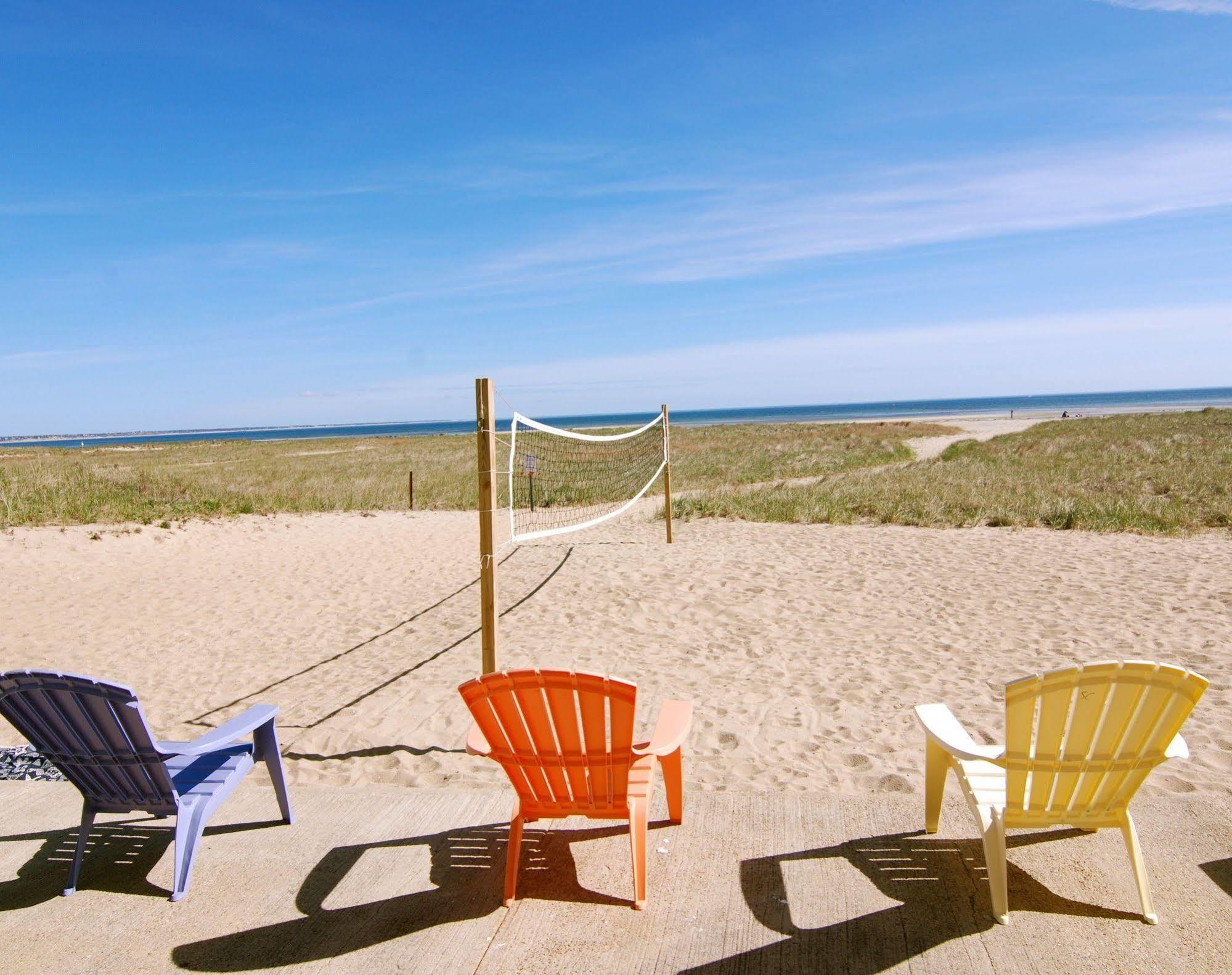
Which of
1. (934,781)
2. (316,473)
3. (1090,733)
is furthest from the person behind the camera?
(316,473)

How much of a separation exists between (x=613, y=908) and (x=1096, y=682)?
1.80 metres

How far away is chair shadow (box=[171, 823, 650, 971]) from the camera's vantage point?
9.20 feet

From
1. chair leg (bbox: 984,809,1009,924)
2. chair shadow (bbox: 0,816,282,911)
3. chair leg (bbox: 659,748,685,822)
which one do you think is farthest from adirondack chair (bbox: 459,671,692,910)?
chair shadow (bbox: 0,816,282,911)

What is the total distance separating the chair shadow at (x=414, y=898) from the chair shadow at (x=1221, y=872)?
2.08m

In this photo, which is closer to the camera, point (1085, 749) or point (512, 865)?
point (1085, 749)

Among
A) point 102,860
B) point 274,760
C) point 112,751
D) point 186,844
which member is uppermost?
point 112,751

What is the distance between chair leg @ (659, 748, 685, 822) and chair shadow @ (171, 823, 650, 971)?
0.24 m

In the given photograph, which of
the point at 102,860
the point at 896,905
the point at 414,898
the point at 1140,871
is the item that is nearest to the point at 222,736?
the point at 102,860

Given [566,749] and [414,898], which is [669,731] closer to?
[566,749]

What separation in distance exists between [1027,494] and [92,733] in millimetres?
14749

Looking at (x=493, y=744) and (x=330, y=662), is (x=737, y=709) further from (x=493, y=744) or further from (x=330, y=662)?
(x=330, y=662)

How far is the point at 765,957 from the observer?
2.68m

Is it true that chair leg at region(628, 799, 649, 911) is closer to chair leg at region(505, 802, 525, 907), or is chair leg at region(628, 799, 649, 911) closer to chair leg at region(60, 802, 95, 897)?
chair leg at region(505, 802, 525, 907)

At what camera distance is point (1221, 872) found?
3072mm
